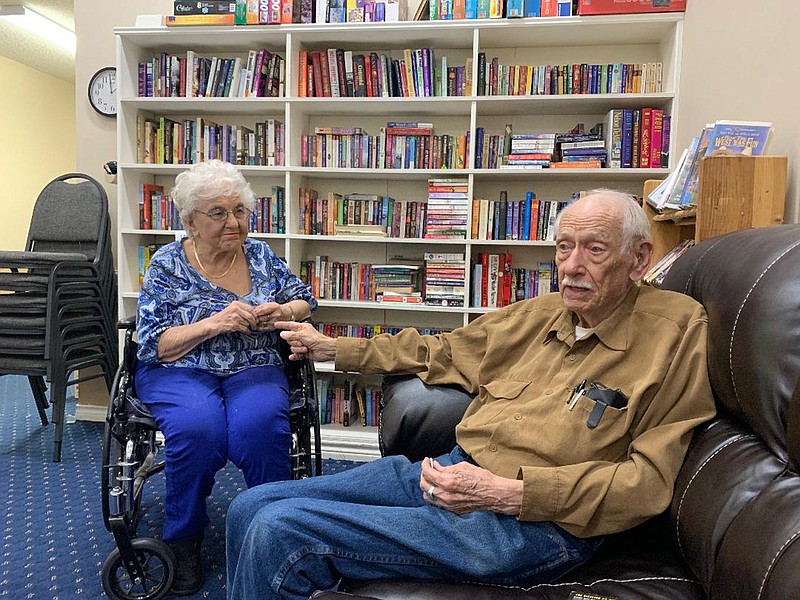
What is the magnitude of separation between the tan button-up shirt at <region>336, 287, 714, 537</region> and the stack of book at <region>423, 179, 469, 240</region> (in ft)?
4.49

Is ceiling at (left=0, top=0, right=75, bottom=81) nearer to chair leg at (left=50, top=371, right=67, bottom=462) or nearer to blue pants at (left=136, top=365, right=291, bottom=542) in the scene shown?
chair leg at (left=50, top=371, right=67, bottom=462)

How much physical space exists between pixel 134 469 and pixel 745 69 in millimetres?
2318

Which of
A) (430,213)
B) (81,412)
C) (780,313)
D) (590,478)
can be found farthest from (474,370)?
(81,412)

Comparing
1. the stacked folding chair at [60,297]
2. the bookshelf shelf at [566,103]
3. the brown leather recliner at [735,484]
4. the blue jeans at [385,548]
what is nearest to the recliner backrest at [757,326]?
the brown leather recliner at [735,484]

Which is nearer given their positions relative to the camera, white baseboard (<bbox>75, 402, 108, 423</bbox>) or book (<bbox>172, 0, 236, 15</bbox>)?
book (<bbox>172, 0, 236, 15</bbox>)

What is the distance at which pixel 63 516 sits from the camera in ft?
7.50

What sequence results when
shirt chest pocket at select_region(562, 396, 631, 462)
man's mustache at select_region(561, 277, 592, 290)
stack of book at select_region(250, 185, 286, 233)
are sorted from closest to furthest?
shirt chest pocket at select_region(562, 396, 631, 462)
man's mustache at select_region(561, 277, 592, 290)
stack of book at select_region(250, 185, 286, 233)

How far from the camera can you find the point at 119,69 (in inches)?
121

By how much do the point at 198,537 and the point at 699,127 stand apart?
2384 mm

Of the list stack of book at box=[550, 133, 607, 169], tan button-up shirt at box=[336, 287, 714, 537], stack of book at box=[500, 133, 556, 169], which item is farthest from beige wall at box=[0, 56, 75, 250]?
tan button-up shirt at box=[336, 287, 714, 537]

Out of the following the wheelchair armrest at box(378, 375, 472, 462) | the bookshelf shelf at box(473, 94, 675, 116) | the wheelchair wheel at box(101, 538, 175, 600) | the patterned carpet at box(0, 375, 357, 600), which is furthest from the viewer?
the bookshelf shelf at box(473, 94, 675, 116)

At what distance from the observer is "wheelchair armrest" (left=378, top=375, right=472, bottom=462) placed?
157 cm

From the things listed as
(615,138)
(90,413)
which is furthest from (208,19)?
(90,413)

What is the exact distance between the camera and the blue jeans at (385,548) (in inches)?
42.8
